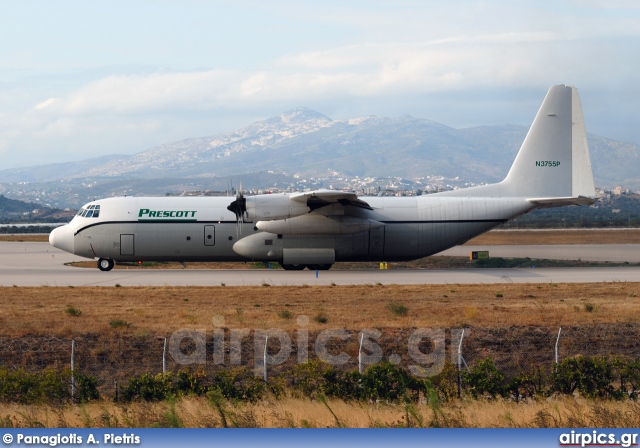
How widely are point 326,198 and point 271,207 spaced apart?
2.66 metres

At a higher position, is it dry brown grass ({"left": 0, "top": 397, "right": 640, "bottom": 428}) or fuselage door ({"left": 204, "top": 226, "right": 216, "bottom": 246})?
fuselage door ({"left": 204, "top": 226, "right": 216, "bottom": 246})

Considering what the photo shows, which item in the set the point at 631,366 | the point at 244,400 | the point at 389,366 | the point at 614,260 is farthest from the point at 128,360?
the point at 614,260

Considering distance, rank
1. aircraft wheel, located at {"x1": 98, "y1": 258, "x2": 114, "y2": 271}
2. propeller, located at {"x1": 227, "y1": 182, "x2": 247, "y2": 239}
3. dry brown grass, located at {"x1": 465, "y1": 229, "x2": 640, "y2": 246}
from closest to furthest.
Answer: propeller, located at {"x1": 227, "y1": 182, "x2": 247, "y2": 239} → aircraft wheel, located at {"x1": 98, "y1": 258, "x2": 114, "y2": 271} → dry brown grass, located at {"x1": 465, "y1": 229, "x2": 640, "y2": 246}

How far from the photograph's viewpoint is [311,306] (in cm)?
2773

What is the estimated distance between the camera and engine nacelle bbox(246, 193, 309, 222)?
3672cm

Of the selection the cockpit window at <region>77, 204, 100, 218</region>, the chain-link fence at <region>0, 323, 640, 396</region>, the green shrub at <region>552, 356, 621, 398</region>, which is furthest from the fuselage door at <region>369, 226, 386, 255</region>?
the green shrub at <region>552, 356, 621, 398</region>

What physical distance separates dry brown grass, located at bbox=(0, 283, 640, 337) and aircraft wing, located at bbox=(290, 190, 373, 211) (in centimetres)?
480

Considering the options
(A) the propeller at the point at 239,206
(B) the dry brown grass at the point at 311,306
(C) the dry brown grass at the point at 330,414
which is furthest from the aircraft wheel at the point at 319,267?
(C) the dry brown grass at the point at 330,414

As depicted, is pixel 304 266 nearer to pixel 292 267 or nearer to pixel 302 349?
pixel 292 267

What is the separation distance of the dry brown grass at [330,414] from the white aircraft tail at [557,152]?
26.0 m

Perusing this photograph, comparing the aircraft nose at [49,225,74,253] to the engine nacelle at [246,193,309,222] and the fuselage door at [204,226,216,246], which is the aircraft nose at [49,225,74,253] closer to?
the fuselage door at [204,226,216,246]

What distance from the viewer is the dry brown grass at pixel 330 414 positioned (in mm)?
13219

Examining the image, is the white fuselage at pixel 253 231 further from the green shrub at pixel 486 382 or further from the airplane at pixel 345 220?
the green shrub at pixel 486 382

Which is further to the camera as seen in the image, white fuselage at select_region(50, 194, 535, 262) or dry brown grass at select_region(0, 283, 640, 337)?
white fuselage at select_region(50, 194, 535, 262)
